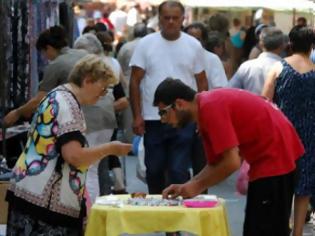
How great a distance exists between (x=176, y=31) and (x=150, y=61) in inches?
14.1

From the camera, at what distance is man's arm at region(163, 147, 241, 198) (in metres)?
6.02

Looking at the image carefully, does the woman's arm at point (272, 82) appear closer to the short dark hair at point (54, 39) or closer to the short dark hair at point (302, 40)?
the short dark hair at point (302, 40)

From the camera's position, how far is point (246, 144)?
627 cm

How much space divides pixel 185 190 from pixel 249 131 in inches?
20.6

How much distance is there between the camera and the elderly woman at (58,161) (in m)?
6.55

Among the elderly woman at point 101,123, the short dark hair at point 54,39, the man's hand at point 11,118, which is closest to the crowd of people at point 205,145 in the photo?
the elderly woman at point 101,123

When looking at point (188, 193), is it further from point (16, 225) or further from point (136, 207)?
point (16, 225)

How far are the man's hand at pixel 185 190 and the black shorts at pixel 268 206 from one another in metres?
0.34

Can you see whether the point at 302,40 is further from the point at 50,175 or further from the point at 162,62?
the point at 50,175

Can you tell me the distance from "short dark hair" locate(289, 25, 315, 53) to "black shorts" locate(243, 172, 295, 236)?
8.04 ft

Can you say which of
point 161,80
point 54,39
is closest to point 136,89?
point 161,80

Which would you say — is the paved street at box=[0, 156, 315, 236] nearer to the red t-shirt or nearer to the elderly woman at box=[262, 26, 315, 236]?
the elderly woman at box=[262, 26, 315, 236]

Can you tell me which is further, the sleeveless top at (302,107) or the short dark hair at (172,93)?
the sleeveless top at (302,107)

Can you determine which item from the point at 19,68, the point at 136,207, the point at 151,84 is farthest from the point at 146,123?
the point at 136,207
